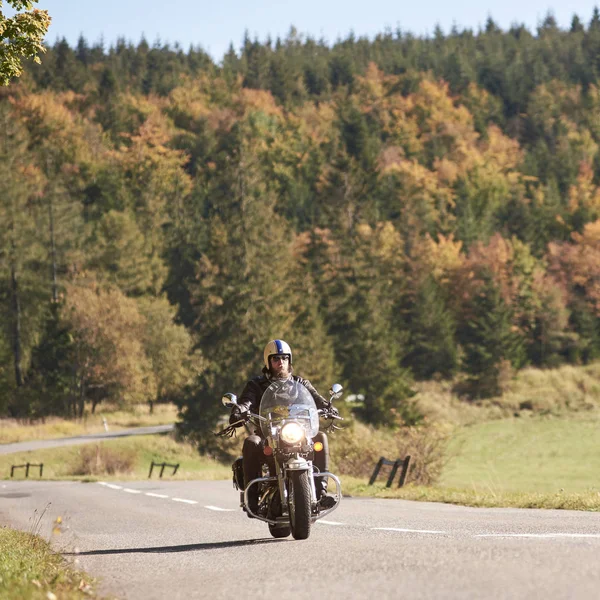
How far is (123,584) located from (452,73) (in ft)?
583

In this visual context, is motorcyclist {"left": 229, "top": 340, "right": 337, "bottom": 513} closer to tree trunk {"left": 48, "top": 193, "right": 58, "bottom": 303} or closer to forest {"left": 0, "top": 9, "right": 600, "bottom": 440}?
forest {"left": 0, "top": 9, "right": 600, "bottom": 440}

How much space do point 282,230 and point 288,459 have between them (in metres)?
59.2

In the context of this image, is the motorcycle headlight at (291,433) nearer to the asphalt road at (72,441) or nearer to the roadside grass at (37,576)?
the roadside grass at (37,576)

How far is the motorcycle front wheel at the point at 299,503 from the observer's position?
10.1m

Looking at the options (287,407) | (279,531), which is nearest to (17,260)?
(279,531)

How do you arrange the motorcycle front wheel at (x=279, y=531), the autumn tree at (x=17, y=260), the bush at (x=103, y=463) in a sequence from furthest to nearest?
the autumn tree at (x=17, y=260), the bush at (x=103, y=463), the motorcycle front wheel at (x=279, y=531)

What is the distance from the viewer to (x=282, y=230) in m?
69.1

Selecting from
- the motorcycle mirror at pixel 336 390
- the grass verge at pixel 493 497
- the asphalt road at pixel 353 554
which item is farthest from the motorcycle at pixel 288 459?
the grass verge at pixel 493 497

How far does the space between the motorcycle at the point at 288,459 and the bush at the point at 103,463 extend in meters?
Result: 29.3

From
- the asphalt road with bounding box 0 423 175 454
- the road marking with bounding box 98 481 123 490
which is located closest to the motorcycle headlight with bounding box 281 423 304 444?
the road marking with bounding box 98 481 123 490

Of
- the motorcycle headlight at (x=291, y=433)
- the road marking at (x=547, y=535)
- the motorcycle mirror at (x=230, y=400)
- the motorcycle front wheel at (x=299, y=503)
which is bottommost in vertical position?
the road marking at (x=547, y=535)

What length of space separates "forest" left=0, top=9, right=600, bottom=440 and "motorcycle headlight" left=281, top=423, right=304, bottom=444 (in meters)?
51.7

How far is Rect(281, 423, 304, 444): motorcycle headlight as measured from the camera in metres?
10.3

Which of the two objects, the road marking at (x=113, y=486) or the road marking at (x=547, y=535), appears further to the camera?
the road marking at (x=113, y=486)
